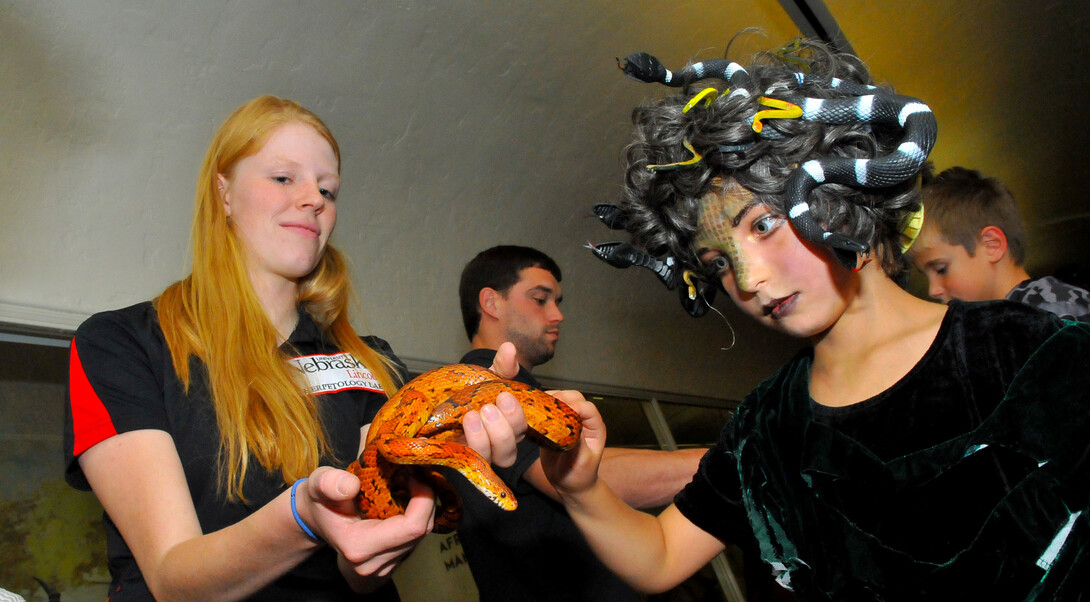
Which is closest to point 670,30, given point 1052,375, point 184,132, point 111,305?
point 184,132

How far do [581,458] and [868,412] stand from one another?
0.51 m

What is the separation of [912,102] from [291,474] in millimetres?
1301

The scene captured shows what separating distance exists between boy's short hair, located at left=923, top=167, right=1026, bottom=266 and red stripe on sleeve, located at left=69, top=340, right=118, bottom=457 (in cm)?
249

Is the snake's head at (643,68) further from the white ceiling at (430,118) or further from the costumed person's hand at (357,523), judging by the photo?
the costumed person's hand at (357,523)

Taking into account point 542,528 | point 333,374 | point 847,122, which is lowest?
point 542,528

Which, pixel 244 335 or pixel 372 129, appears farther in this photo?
pixel 372 129

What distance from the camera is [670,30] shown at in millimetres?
4258

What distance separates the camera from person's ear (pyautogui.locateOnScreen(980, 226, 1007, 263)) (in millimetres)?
2521

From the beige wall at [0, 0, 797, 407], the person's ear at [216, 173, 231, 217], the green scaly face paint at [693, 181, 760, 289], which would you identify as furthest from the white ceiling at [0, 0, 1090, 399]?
the person's ear at [216, 173, 231, 217]

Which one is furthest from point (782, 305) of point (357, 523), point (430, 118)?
point (430, 118)

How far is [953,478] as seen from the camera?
117 cm

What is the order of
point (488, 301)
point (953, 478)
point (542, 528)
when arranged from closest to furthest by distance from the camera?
1. point (953, 478)
2. point (542, 528)
3. point (488, 301)

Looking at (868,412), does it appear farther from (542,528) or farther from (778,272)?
(542,528)

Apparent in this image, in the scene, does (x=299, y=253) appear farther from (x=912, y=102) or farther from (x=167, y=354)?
(x=912, y=102)
